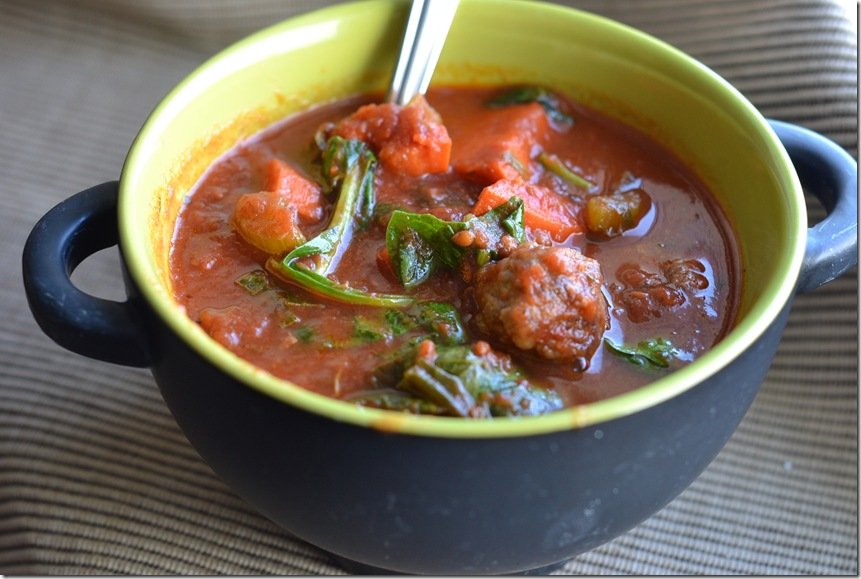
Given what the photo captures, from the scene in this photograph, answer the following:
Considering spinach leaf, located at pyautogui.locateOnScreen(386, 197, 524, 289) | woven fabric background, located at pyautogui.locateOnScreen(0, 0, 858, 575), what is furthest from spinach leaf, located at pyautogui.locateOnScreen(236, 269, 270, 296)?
woven fabric background, located at pyautogui.locateOnScreen(0, 0, 858, 575)

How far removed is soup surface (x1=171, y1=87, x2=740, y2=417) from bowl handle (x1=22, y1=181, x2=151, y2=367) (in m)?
0.21

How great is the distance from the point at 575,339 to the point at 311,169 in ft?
3.37

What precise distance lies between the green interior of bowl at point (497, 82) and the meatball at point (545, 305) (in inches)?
14.5

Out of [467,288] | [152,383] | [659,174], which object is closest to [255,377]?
[467,288]

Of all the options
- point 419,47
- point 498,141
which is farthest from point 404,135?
point 419,47

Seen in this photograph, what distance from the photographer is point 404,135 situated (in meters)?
2.81

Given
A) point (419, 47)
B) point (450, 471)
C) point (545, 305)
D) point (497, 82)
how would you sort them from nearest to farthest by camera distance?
point (450, 471) → point (545, 305) → point (419, 47) → point (497, 82)

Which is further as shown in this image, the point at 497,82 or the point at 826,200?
the point at 497,82

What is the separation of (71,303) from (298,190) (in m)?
0.78

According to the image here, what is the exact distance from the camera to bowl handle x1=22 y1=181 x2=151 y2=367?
2.15 meters

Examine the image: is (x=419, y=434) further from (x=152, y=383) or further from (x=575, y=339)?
(x=152, y=383)

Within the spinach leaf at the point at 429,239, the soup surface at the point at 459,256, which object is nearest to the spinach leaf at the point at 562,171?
the soup surface at the point at 459,256

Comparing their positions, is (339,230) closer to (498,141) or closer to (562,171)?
(498,141)

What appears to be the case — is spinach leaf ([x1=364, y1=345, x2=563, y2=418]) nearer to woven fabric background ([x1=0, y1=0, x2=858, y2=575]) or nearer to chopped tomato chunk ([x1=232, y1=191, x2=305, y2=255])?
chopped tomato chunk ([x1=232, y1=191, x2=305, y2=255])
